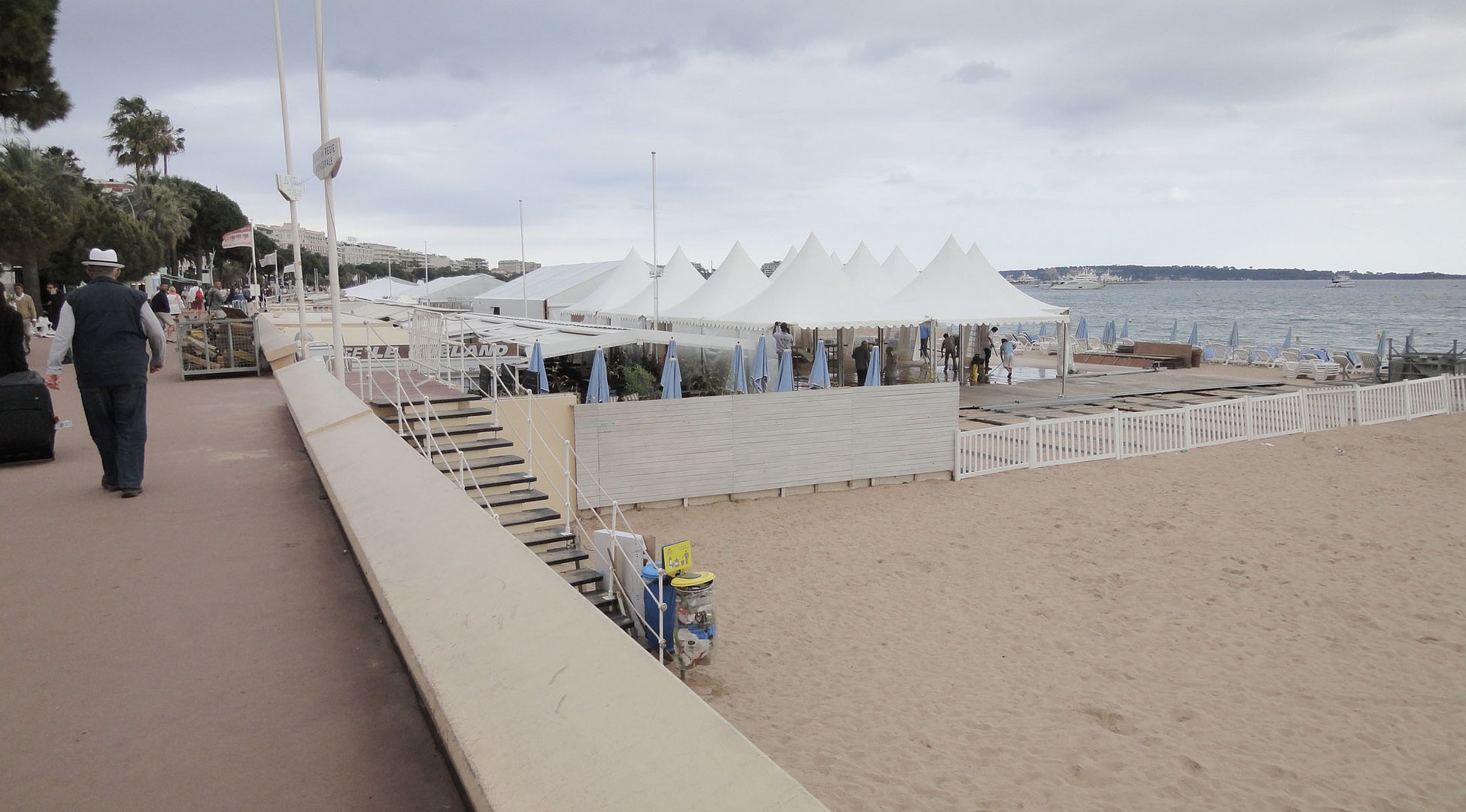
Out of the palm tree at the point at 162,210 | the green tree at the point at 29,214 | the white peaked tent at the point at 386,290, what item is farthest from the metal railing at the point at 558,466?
the palm tree at the point at 162,210

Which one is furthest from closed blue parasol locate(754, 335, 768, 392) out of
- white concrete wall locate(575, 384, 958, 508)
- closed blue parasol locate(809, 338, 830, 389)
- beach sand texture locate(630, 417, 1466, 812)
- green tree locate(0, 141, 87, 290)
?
green tree locate(0, 141, 87, 290)

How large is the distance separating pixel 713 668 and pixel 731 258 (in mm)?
18441

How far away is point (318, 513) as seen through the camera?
5.41 m

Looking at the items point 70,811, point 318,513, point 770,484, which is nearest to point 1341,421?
point 770,484

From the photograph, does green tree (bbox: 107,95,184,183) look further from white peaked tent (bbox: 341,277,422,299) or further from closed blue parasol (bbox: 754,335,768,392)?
closed blue parasol (bbox: 754,335,768,392)

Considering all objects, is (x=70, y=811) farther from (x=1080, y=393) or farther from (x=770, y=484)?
(x=1080, y=393)

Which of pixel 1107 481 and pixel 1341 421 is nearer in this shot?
pixel 1107 481

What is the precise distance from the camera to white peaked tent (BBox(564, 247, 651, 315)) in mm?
29688

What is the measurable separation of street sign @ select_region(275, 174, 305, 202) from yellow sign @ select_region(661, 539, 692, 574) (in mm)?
8132

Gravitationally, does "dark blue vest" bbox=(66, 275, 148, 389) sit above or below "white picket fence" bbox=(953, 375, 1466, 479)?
above

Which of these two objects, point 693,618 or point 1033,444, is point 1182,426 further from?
point 693,618

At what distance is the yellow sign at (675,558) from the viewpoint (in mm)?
7188

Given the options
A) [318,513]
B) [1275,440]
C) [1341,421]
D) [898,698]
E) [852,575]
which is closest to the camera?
[318,513]

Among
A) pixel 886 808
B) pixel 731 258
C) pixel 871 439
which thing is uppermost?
pixel 731 258
